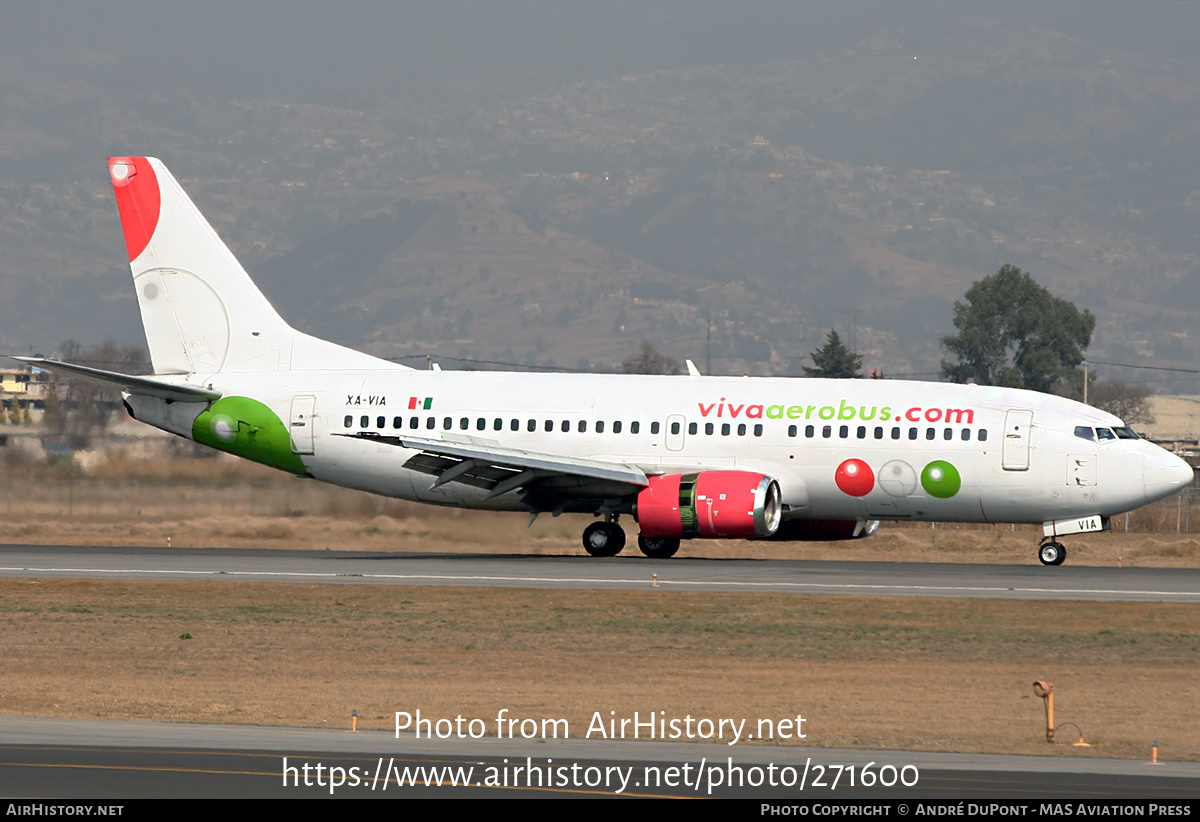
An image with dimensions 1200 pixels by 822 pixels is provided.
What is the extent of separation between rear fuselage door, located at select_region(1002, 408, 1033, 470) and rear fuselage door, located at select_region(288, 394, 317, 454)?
16.1 meters

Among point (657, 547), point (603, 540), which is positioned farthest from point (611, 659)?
point (657, 547)

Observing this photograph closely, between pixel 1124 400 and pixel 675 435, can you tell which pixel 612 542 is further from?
pixel 1124 400

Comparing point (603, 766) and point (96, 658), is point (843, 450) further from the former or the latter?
point (603, 766)

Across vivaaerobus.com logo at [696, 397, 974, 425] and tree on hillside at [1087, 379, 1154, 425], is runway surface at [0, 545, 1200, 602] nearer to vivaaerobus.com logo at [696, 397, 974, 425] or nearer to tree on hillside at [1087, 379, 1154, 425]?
vivaaerobus.com logo at [696, 397, 974, 425]

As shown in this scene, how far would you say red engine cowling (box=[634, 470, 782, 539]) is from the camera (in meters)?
39.4

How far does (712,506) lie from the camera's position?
39531mm

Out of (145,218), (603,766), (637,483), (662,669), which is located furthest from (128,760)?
(145,218)

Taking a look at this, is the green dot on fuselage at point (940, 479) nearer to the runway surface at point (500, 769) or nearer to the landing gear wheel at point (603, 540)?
the landing gear wheel at point (603, 540)

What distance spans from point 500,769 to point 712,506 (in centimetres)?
2348

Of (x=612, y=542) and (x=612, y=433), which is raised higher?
(x=612, y=433)

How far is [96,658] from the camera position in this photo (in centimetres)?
2575

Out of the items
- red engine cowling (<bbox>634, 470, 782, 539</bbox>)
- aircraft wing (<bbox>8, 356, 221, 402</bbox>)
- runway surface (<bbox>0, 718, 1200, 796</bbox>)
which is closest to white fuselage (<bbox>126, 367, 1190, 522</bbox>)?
aircraft wing (<bbox>8, 356, 221, 402</bbox>)

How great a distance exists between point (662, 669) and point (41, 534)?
2769 centimetres

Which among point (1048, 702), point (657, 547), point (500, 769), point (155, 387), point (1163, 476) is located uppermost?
point (155, 387)
